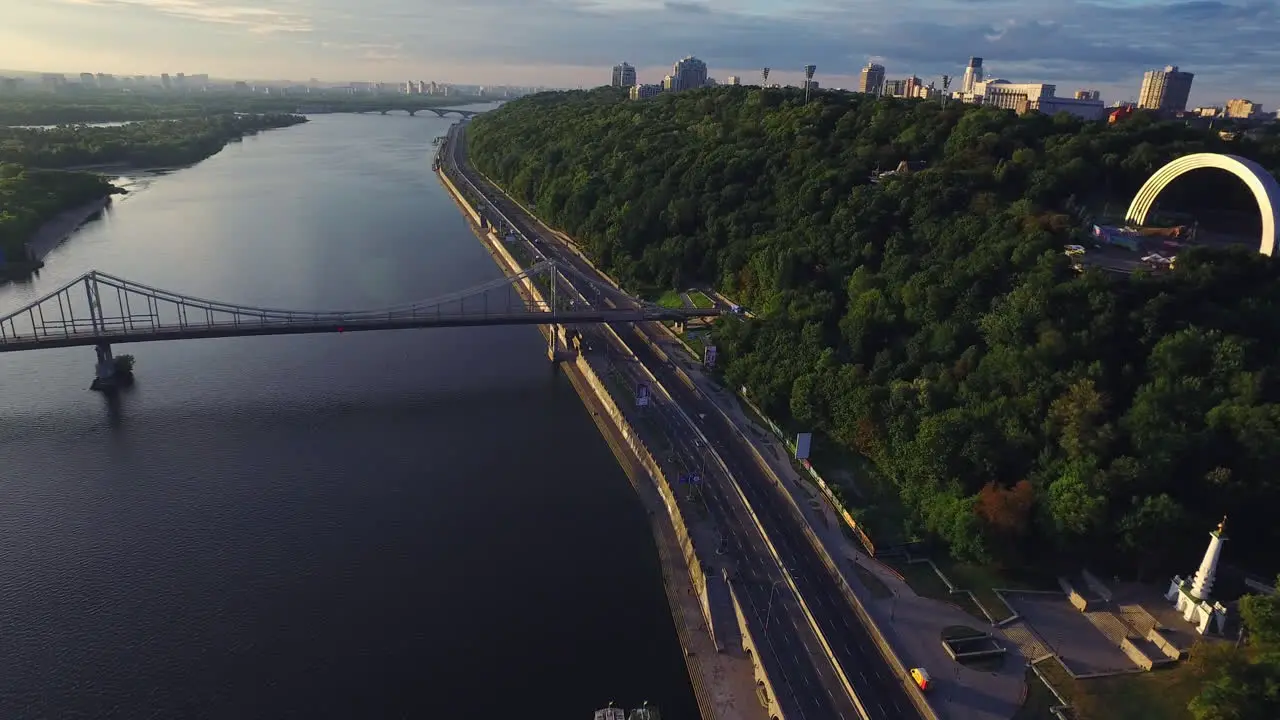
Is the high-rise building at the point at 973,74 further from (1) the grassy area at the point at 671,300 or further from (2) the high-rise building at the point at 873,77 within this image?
(1) the grassy area at the point at 671,300

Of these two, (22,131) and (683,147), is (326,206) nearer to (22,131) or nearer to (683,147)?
(683,147)

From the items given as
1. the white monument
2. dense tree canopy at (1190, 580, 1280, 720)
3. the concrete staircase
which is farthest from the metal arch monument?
the concrete staircase

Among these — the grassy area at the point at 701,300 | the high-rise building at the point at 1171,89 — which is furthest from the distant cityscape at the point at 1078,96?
the grassy area at the point at 701,300

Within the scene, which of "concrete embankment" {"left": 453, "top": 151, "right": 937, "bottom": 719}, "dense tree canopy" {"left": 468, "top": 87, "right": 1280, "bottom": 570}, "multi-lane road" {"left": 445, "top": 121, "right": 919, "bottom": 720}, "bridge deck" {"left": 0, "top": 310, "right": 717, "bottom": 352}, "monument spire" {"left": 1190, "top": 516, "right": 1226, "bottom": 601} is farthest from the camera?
"bridge deck" {"left": 0, "top": 310, "right": 717, "bottom": 352}

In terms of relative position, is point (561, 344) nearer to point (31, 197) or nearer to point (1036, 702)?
point (1036, 702)

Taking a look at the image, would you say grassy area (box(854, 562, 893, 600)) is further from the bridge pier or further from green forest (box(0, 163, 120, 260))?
green forest (box(0, 163, 120, 260))

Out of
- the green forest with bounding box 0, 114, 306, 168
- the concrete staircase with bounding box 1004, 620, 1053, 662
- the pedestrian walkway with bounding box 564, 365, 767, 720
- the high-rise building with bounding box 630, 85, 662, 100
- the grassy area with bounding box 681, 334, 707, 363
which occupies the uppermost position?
the high-rise building with bounding box 630, 85, 662, 100
